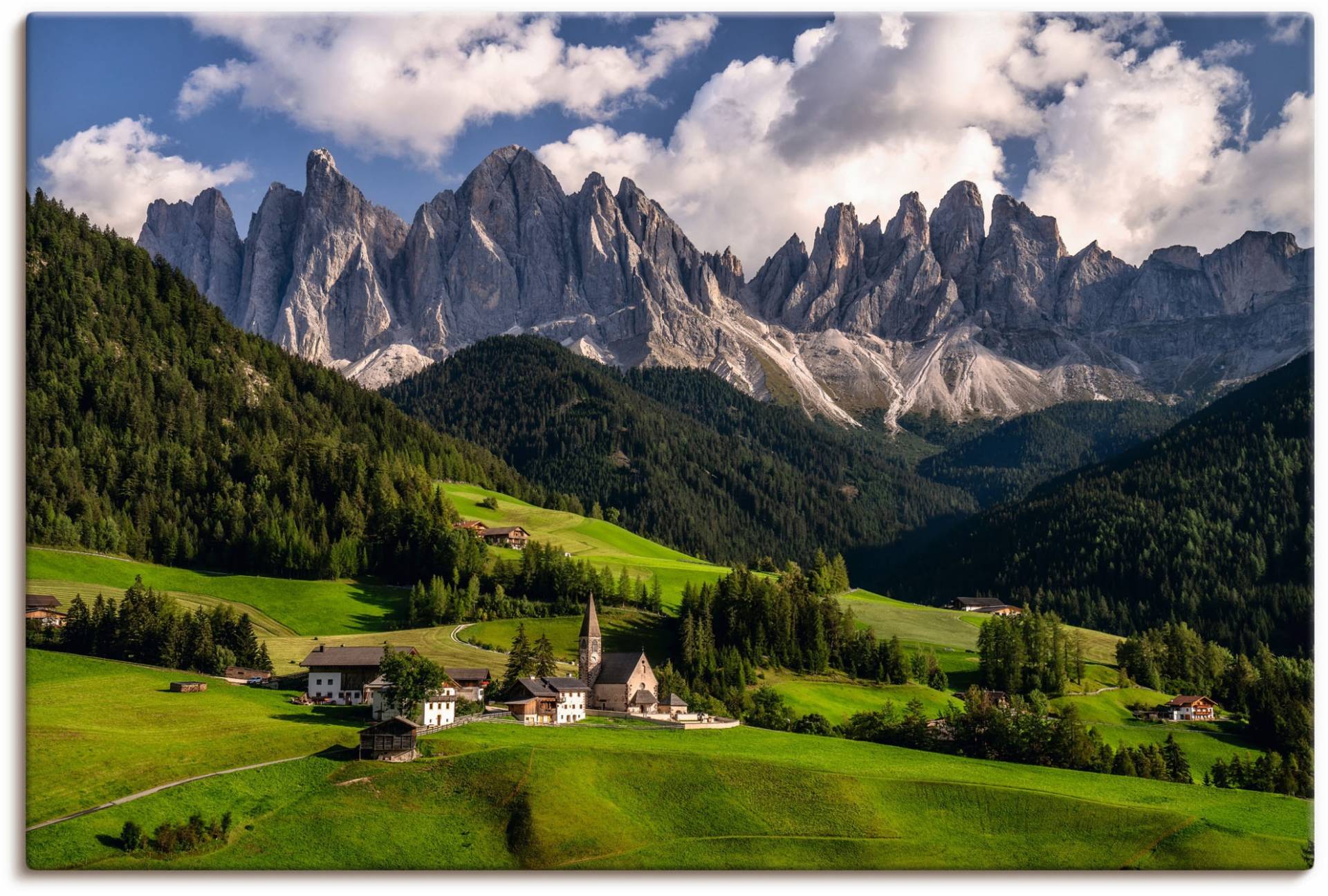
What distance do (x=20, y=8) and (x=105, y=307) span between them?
67.7 metres

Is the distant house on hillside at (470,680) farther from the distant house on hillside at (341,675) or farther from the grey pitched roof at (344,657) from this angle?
the distant house on hillside at (341,675)

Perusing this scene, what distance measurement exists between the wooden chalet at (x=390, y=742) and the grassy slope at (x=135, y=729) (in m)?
2.04

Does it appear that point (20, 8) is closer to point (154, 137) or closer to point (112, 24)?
point (112, 24)

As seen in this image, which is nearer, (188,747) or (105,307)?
(188,747)

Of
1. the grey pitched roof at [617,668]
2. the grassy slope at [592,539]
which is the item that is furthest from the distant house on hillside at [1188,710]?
the grassy slope at [592,539]

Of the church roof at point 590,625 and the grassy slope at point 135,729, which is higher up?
the church roof at point 590,625

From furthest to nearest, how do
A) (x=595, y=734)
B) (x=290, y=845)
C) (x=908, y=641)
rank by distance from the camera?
(x=908, y=641), (x=595, y=734), (x=290, y=845)

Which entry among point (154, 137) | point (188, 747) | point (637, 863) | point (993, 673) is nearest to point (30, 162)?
point (154, 137)

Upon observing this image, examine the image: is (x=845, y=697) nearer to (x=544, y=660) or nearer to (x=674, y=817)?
(x=544, y=660)

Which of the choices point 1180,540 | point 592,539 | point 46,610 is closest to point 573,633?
point 46,610

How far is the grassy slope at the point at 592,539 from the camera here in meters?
105

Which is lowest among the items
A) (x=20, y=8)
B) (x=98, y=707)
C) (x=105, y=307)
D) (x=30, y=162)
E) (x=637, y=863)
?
(x=637, y=863)

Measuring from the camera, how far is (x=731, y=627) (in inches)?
2891

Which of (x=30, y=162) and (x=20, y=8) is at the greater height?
(x=20, y=8)
